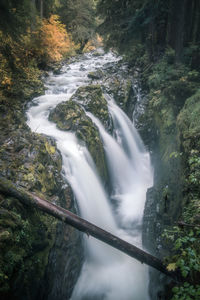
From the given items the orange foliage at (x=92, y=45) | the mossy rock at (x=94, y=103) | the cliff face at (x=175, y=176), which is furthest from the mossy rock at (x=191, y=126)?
the orange foliage at (x=92, y=45)

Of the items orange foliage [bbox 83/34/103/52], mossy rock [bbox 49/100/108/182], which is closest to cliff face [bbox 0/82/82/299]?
mossy rock [bbox 49/100/108/182]

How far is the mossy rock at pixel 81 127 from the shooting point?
7055 millimetres

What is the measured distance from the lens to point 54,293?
3609 millimetres

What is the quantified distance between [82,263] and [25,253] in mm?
2601

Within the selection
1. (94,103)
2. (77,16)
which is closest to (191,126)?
(94,103)

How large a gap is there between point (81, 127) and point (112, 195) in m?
2.98

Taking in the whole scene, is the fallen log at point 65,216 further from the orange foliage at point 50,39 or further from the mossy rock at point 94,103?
the orange foliage at point 50,39

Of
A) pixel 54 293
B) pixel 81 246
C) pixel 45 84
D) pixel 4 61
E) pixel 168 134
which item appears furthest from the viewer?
pixel 45 84

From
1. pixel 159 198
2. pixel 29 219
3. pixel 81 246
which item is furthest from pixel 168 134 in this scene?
pixel 29 219

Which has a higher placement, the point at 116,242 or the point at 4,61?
the point at 4,61

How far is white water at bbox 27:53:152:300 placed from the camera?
4801 millimetres

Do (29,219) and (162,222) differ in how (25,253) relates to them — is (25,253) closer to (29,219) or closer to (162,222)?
(29,219)

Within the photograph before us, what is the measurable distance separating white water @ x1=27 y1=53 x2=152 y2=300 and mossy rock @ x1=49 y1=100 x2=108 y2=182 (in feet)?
1.00

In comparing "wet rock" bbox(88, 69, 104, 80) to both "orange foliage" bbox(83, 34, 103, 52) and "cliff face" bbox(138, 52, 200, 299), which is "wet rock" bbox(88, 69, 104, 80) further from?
"orange foliage" bbox(83, 34, 103, 52)
